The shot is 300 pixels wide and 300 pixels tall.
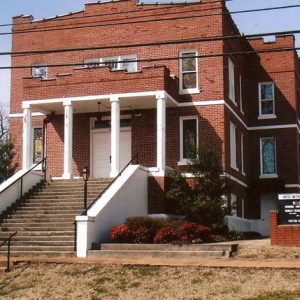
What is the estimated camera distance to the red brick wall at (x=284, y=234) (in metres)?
18.2

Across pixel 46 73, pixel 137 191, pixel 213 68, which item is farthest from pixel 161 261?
pixel 46 73

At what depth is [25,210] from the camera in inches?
910

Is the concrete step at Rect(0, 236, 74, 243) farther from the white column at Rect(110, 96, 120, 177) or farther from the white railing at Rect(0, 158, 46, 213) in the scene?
the white column at Rect(110, 96, 120, 177)

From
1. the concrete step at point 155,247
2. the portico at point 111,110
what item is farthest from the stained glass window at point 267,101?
the concrete step at point 155,247

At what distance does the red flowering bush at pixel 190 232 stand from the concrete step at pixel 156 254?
1.70 m

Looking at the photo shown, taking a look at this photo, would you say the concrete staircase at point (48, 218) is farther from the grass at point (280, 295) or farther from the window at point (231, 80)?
the window at point (231, 80)

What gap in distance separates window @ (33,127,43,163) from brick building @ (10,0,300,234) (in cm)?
4

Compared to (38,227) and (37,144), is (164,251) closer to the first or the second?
(38,227)

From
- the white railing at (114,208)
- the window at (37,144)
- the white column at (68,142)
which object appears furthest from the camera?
the window at (37,144)

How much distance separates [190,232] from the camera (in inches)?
770

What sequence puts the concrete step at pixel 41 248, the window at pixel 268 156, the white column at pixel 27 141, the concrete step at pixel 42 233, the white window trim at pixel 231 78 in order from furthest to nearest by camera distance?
the window at pixel 268 156, the white window trim at pixel 231 78, the white column at pixel 27 141, the concrete step at pixel 42 233, the concrete step at pixel 41 248

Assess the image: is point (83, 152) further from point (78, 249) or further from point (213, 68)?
point (78, 249)

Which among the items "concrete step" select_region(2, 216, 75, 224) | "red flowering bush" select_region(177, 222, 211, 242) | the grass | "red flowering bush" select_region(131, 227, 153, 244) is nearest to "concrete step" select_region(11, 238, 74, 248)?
"concrete step" select_region(2, 216, 75, 224)

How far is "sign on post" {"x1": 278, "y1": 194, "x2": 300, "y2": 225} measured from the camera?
60.9ft
